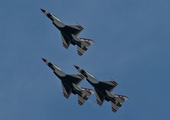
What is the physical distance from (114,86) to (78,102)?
444 inches

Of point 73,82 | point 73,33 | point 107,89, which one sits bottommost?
point 73,82

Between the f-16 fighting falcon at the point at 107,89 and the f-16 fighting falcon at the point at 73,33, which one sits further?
the f-16 fighting falcon at the point at 73,33

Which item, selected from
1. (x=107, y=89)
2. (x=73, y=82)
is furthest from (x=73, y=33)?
(x=107, y=89)

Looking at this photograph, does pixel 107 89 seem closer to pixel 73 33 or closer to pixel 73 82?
pixel 73 82

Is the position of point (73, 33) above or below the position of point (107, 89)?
above

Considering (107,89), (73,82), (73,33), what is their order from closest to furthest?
(107,89), (73,82), (73,33)

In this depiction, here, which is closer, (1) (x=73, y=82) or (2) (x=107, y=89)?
(2) (x=107, y=89)

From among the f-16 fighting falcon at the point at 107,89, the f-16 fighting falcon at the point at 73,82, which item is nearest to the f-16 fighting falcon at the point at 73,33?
the f-16 fighting falcon at the point at 107,89

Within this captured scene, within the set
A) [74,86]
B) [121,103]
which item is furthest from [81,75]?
[121,103]

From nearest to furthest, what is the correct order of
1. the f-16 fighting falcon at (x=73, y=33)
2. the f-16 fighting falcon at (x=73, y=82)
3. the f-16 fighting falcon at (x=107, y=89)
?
the f-16 fighting falcon at (x=107, y=89) → the f-16 fighting falcon at (x=73, y=82) → the f-16 fighting falcon at (x=73, y=33)

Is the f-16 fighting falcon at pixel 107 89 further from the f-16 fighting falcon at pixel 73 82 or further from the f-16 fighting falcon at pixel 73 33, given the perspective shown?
the f-16 fighting falcon at pixel 73 33

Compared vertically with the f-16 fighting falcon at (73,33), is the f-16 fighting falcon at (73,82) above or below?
below

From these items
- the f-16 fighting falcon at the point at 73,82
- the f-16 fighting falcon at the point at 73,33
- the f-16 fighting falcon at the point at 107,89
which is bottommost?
the f-16 fighting falcon at the point at 73,82

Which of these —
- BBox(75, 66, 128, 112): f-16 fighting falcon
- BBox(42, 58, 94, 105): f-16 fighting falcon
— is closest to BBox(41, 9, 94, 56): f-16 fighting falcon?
BBox(75, 66, 128, 112): f-16 fighting falcon
